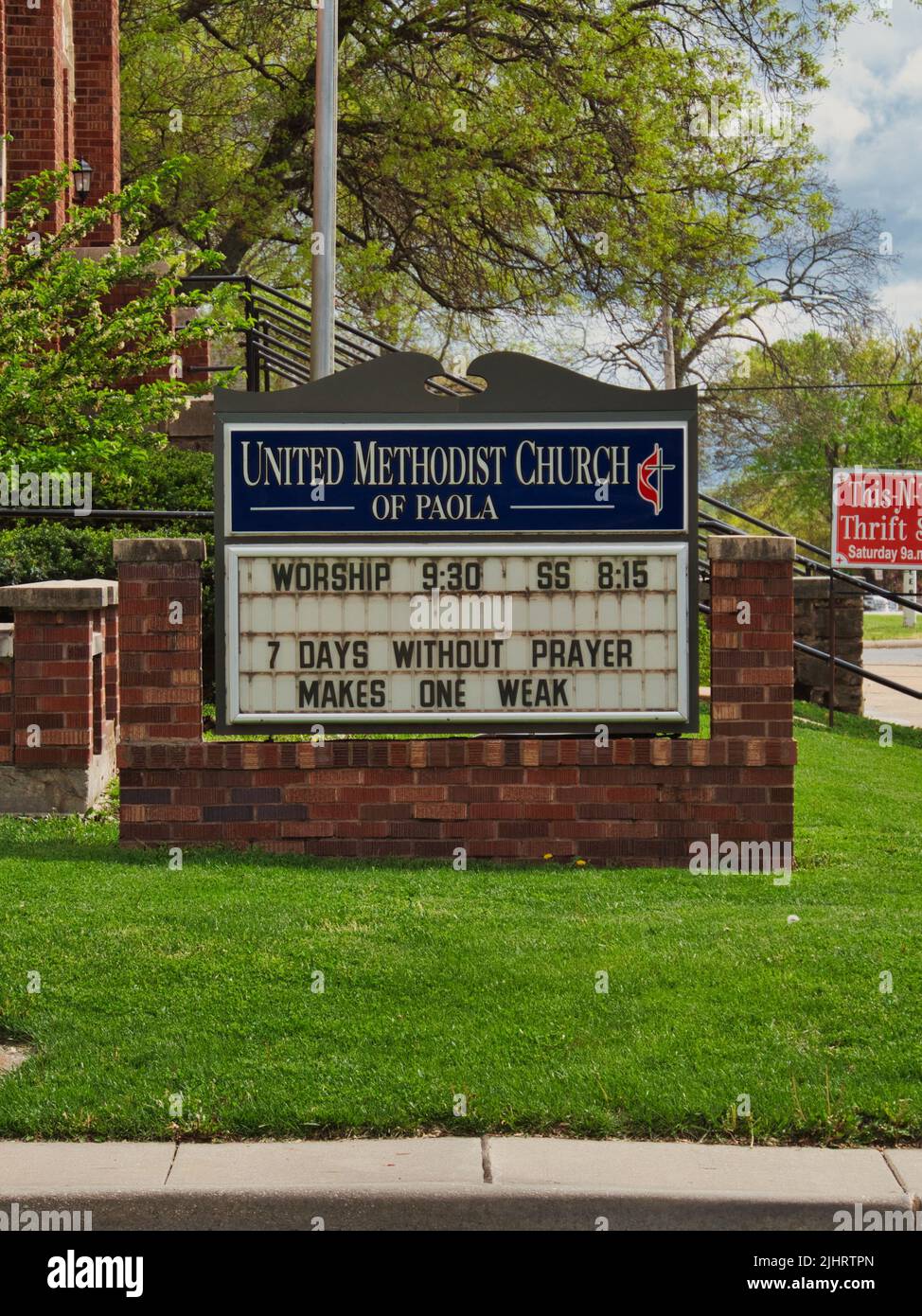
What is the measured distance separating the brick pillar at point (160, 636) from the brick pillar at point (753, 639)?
2764mm

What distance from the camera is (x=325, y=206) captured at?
12422 millimetres

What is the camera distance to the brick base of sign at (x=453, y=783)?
300 inches

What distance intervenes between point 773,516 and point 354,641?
62.3 meters

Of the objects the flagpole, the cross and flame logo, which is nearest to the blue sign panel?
the cross and flame logo

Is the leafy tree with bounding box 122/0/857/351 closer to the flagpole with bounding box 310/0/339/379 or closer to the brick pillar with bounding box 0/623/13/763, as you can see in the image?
the flagpole with bounding box 310/0/339/379

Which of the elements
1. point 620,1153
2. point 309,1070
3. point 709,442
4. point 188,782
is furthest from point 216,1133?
point 709,442

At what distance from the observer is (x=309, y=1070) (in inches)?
187

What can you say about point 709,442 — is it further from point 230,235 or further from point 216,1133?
Result: point 216,1133

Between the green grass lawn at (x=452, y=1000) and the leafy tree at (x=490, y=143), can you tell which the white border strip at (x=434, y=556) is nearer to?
the green grass lawn at (x=452, y=1000)
